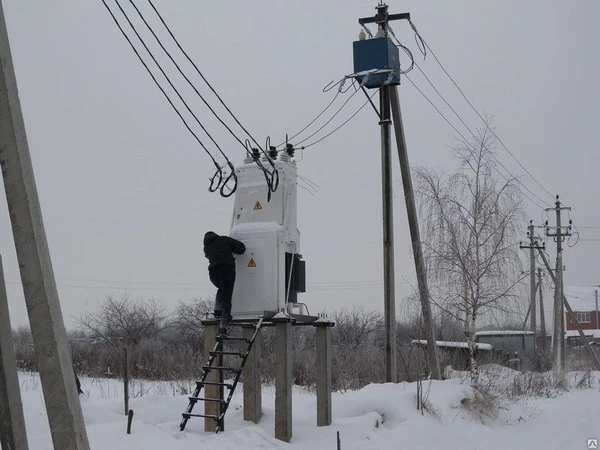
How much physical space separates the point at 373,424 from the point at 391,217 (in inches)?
236

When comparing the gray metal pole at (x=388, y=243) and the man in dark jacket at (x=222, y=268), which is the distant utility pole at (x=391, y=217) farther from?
the man in dark jacket at (x=222, y=268)

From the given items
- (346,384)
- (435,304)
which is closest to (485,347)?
(346,384)

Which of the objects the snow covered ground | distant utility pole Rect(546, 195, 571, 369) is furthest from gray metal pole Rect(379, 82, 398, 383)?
distant utility pole Rect(546, 195, 571, 369)

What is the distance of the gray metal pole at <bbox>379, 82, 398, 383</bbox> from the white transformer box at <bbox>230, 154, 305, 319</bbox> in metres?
4.90

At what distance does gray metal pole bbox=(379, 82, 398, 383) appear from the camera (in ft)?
59.0

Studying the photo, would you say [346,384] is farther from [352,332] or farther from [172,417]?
[352,332]

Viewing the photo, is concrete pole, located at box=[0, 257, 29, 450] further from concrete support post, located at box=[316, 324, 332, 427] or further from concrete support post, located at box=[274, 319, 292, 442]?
concrete support post, located at box=[316, 324, 332, 427]

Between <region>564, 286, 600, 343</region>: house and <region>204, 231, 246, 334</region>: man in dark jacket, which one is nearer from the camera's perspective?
<region>204, 231, 246, 334</region>: man in dark jacket

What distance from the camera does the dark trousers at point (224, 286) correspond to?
12453mm

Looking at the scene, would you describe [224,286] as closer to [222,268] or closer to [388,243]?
[222,268]

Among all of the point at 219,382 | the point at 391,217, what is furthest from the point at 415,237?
the point at 219,382

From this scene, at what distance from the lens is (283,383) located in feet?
40.0

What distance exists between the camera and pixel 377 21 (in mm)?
19281

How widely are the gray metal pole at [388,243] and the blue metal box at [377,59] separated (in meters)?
0.30
